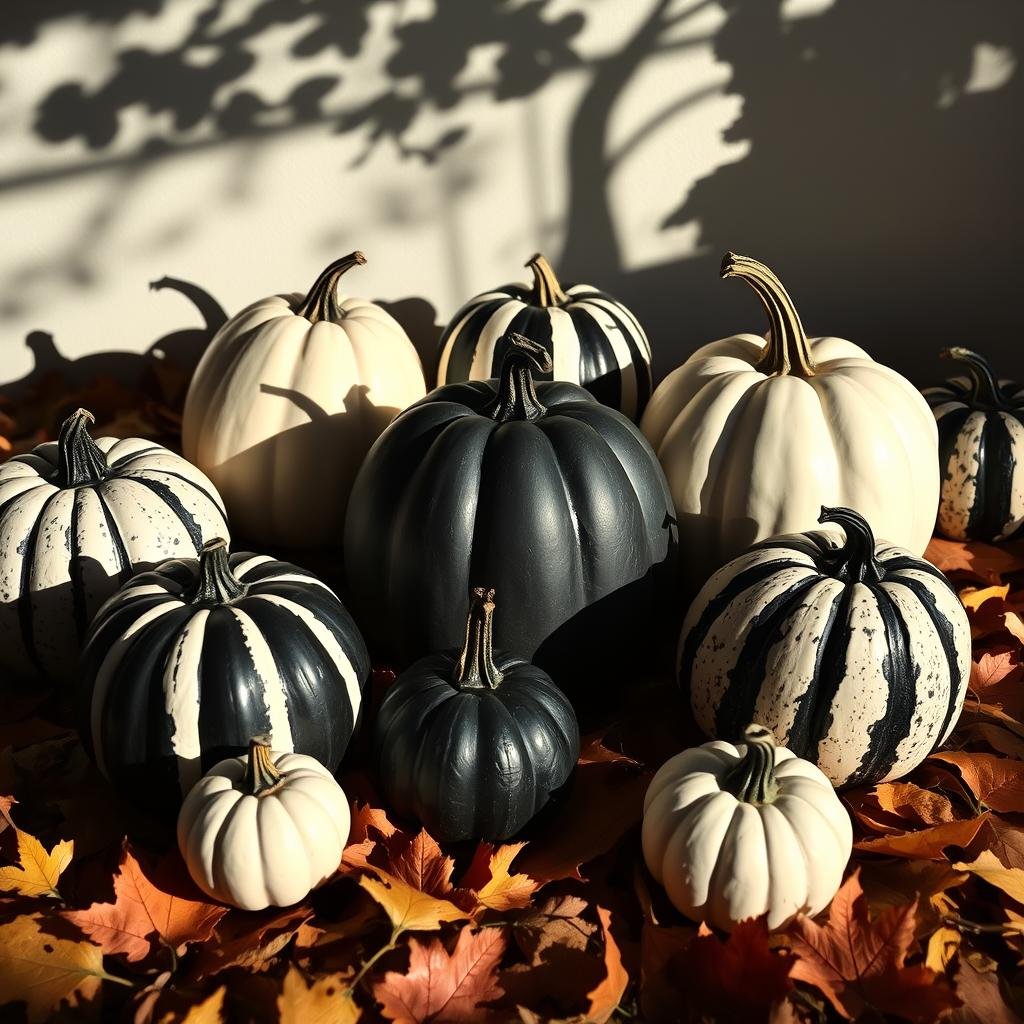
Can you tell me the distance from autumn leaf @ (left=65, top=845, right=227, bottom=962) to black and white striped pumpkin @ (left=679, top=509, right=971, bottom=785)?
38.9 inches

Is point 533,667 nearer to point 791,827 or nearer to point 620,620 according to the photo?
point 620,620

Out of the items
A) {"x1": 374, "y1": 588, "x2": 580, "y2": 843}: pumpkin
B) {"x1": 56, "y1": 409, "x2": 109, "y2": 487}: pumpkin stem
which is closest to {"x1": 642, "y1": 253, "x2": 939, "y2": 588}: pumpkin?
{"x1": 374, "y1": 588, "x2": 580, "y2": 843}: pumpkin

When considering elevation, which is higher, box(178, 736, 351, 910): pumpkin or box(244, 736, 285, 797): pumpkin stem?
box(244, 736, 285, 797): pumpkin stem

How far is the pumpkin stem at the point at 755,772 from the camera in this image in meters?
1.76

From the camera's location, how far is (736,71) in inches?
131

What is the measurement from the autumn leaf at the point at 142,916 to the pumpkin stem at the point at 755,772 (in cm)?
87

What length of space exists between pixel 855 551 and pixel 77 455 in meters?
1.60

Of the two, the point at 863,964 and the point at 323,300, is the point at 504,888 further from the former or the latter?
the point at 323,300

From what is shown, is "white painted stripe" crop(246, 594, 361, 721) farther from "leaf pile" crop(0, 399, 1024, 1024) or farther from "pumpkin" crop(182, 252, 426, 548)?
"pumpkin" crop(182, 252, 426, 548)

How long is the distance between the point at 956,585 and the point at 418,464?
1.45 m

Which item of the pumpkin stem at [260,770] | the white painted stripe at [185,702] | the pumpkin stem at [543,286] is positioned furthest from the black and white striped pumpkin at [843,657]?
the pumpkin stem at [543,286]

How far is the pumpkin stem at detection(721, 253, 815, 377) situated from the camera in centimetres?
252

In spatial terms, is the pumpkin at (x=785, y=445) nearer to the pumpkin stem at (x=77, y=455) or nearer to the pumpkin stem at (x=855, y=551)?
the pumpkin stem at (x=855, y=551)

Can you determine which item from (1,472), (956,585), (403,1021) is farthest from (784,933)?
(1,472)
